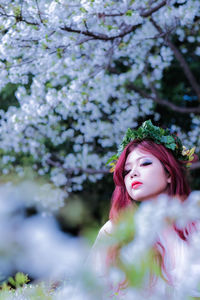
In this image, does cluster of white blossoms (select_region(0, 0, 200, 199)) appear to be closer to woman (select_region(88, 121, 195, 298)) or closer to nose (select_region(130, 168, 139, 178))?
woman (select_region(88, 121, 195, 298))

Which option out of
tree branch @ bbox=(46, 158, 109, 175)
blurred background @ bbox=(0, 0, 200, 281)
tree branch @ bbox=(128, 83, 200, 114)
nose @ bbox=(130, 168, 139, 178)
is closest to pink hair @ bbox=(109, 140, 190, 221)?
nose @ bbox=(130, 168, 139, 178)

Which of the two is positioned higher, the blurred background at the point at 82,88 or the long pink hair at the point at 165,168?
the blurred background at the point at 82,88

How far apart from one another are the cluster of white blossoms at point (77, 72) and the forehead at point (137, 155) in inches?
57.5

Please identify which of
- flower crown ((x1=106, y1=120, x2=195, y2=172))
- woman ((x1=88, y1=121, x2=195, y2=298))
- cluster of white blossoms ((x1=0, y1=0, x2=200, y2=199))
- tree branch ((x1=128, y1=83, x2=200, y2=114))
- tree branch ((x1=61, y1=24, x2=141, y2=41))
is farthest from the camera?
tree branch ((x1=128, y1=83, x2=200, y2=114))

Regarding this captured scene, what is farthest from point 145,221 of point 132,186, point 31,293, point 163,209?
point 132,186

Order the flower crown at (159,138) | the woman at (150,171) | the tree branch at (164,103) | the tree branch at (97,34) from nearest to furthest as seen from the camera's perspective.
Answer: the woman at (150,171), the flower crown at (159,138), the tree branch at (97,34), the tree branch at (164,103)

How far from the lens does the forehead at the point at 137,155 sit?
2604 millimetres

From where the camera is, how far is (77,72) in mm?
4789

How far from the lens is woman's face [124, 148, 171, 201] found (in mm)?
2518

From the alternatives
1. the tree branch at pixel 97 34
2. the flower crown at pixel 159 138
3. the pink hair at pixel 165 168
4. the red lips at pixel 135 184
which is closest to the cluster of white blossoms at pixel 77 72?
the tree branch at pixel 97 34

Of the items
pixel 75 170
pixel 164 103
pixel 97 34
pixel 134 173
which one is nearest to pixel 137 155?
pixel 134 173

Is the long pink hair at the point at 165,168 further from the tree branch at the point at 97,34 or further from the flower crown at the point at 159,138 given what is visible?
the tree branch at the point at 97,34

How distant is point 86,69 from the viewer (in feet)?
15.6

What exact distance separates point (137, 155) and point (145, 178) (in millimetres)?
180
